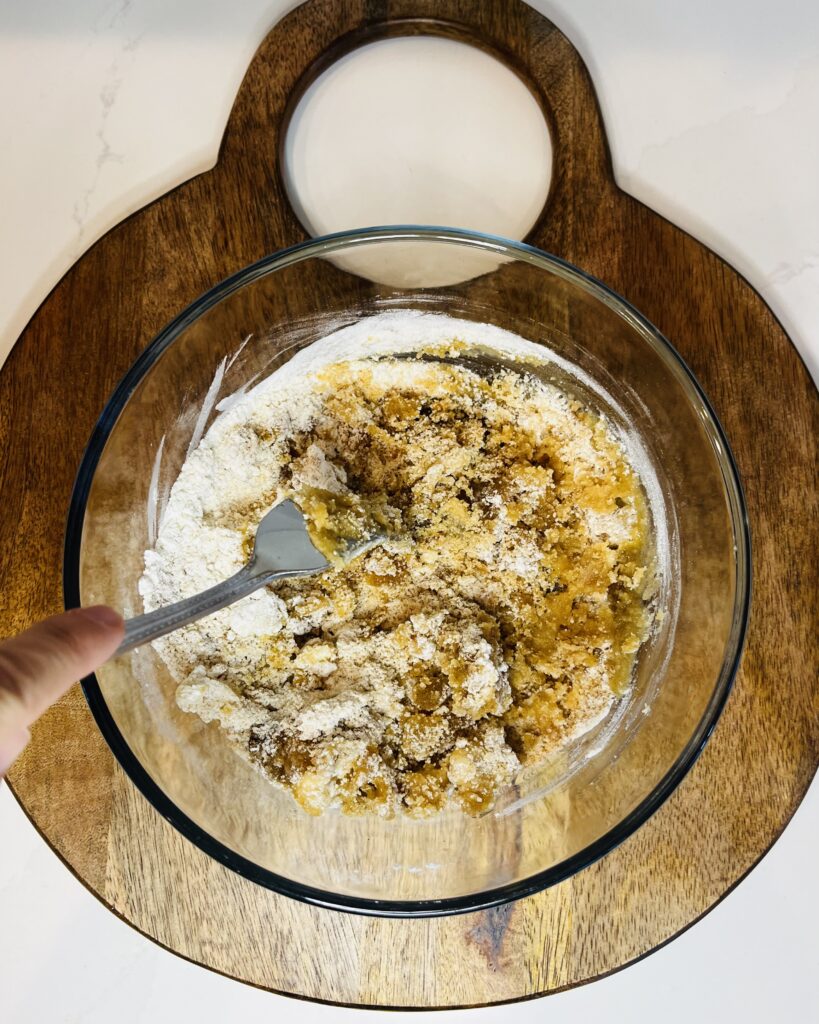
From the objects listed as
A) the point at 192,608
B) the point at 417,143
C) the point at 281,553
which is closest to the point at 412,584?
the point at 281,553

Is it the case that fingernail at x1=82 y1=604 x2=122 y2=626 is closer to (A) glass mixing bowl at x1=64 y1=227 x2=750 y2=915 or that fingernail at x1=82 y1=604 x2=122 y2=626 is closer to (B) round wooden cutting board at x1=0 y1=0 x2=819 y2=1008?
(A) glass mixing bowl at x1=64 y1=227 x2=750 y2=915

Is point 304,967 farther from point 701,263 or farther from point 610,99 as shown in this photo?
point 610,99

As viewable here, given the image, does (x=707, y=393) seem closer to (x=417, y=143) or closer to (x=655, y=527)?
(x=655, y=527)

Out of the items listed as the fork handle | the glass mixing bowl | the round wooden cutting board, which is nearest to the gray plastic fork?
the fork handle

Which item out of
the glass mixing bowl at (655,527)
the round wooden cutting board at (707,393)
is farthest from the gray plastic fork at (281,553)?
the round wooden cutting board at (707,393)

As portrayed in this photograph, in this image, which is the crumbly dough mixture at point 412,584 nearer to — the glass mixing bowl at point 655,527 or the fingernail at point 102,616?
the glass mixing bowl at point 655,527

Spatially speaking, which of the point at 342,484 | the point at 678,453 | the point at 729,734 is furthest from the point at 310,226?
the point at 729,734
